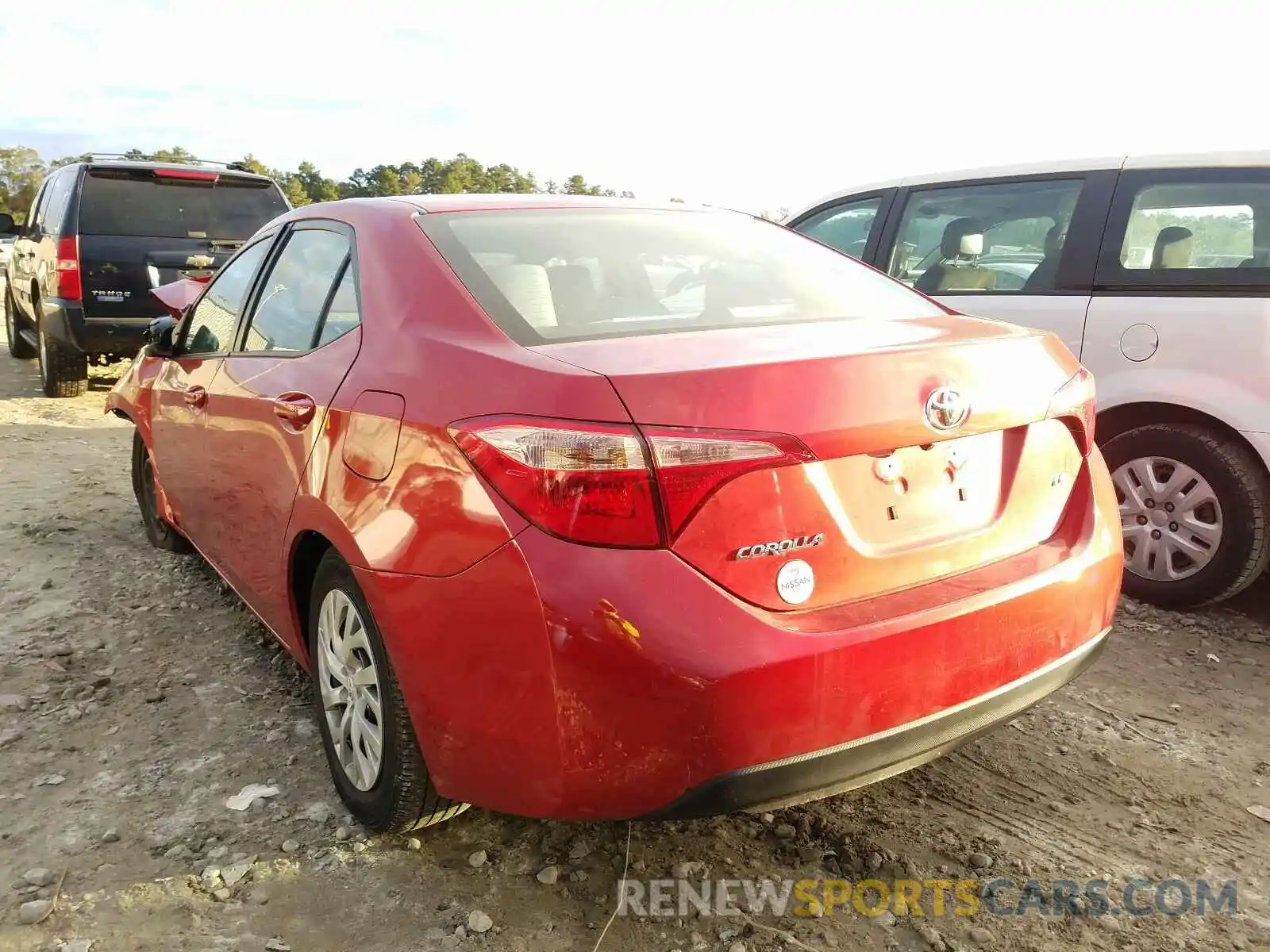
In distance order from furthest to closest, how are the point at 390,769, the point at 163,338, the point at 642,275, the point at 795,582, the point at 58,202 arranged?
1. the point at 58,202
2. the point at 163,338
3. the point at 642,275
4. the point at 390,769
5. the point at 795,582

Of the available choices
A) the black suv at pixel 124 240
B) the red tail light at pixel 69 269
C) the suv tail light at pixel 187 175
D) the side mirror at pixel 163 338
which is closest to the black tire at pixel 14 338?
the black suv at pixel 124 240

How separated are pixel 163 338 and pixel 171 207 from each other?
5.07 metres

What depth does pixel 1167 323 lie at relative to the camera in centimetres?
394

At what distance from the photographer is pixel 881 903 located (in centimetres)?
226

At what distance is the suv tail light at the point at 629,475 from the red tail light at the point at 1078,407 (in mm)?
850

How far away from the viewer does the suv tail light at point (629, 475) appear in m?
1.80

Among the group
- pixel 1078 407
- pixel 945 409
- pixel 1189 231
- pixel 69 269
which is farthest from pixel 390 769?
pixel 69 269

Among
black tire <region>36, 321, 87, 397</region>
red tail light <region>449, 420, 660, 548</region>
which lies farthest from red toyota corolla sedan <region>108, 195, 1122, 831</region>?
black tire <region>36, 321, 87, 397</region>

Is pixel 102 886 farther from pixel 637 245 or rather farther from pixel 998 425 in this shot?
pixel 998 425

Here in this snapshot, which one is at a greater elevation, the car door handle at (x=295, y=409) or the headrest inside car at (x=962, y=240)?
the headrest inside car at (x=962, y=240)

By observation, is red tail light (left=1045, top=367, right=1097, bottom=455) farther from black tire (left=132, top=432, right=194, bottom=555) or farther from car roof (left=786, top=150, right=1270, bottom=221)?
black tire (left=132, top=432, right=194, bottom=555)

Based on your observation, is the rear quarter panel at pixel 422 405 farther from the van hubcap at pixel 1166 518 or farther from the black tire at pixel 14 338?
the black tire at pixel 14 338

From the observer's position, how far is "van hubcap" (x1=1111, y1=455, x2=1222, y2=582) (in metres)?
3.92

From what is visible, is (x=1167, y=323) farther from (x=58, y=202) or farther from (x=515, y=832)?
(x=58, y=202)
